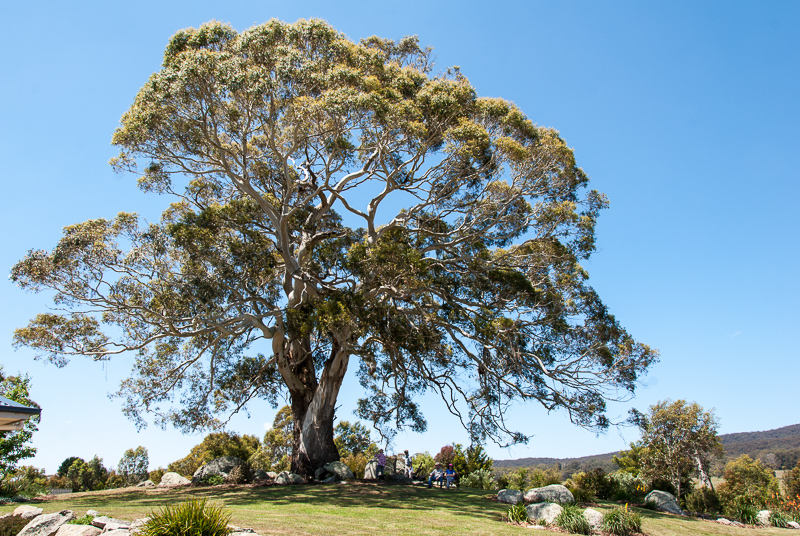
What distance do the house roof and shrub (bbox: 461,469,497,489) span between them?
605 inches

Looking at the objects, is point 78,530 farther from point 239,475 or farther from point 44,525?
point 239,475

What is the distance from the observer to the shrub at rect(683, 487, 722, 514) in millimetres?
15469

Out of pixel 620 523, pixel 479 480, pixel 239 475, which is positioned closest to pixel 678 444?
pixel 479 480

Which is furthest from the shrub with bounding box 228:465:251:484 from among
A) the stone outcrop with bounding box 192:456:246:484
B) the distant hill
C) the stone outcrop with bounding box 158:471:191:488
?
the distant hill

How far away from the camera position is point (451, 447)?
22375mm

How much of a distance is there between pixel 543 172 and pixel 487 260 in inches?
127

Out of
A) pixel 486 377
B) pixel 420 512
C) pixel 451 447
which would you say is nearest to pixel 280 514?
pixel 420 512

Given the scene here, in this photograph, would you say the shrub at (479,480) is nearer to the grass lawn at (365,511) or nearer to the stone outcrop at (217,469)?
the grass lawn at (365,511)

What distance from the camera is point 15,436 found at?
19484 millimetres

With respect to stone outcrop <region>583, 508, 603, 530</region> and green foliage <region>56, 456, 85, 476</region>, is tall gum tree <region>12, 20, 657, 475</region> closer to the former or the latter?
stone outcrop <region>583, 508, 603, 530</region>

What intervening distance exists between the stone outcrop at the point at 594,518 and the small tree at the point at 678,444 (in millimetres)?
8364

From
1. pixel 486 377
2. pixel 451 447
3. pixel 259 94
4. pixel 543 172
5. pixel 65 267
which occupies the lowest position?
pixel 451 447

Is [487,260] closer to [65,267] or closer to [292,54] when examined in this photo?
[292,54]

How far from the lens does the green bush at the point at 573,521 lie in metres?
9.64
